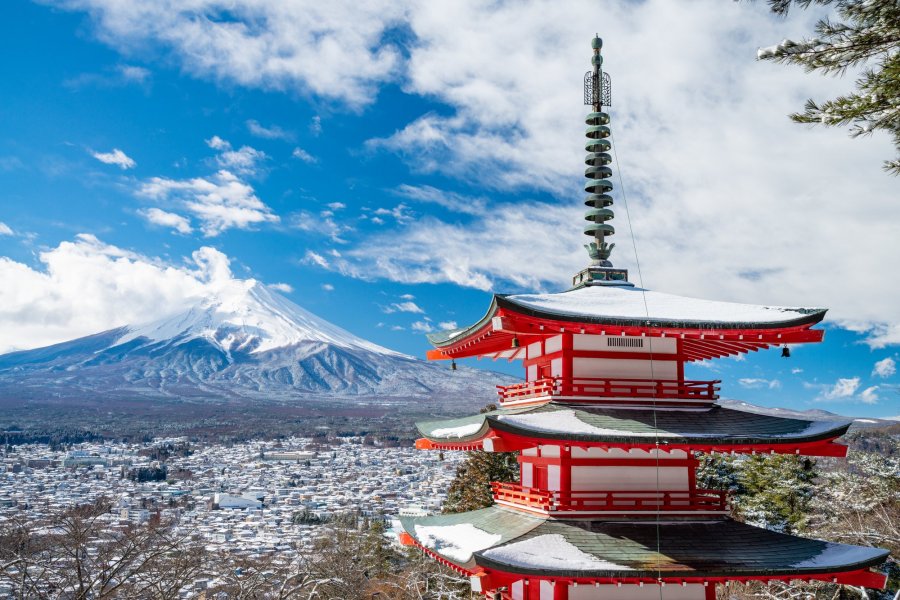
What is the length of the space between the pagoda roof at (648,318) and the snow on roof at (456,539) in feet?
11.4

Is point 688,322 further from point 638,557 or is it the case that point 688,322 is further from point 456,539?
point 456,539

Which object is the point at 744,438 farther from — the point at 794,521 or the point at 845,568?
the point at 794,521

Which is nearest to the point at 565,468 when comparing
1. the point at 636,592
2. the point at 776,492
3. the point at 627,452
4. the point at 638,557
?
the point at 627,452

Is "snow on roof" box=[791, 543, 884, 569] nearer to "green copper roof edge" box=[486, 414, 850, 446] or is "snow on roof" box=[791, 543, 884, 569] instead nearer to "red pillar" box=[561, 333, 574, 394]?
"green copper roof edge" box=[486, 414, 850, 446]

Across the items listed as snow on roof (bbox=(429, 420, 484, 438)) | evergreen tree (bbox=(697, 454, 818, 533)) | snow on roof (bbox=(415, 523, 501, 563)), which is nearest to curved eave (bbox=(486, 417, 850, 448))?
snow on roof (bbox=(429, 420, 484, 438))

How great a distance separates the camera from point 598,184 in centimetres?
1515

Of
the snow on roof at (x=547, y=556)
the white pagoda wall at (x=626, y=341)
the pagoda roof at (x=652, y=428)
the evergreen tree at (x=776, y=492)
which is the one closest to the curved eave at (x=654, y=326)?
the white pagoda wall at (x=626, y=341)

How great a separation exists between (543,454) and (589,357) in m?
1.93

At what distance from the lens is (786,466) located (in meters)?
32.4

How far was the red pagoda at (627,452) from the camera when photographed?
1082cm

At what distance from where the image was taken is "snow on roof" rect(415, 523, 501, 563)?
11.7 m

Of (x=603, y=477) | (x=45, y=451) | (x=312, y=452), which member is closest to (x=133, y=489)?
(x=45, y=451)

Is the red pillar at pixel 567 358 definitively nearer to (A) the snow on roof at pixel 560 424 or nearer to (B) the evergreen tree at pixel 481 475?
(A) the snow on roof at pixel 560 424

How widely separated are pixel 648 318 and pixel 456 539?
511cm
